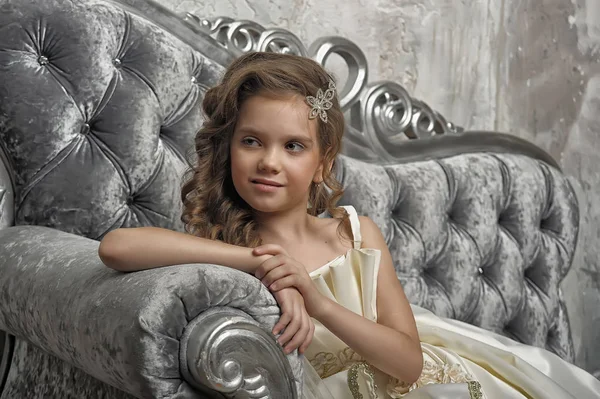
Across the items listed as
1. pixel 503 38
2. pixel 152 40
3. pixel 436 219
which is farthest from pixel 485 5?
pixel 152 40

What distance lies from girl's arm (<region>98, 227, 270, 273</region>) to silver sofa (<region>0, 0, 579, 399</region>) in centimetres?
4

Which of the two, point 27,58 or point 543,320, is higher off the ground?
point 27,58

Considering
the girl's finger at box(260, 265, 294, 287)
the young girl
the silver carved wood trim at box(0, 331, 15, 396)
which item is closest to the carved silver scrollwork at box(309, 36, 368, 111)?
the young girl

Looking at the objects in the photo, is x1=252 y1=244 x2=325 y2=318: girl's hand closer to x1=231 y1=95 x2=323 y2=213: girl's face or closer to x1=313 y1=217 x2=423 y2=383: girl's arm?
x1=313 y1=217 x2=423 y2=383: girl's arm

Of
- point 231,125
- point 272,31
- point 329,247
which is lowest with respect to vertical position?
point 329,247

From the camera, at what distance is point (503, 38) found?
2.88 metres

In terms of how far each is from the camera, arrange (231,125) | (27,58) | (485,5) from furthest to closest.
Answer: (485,5) < (27,58) < (231,125)

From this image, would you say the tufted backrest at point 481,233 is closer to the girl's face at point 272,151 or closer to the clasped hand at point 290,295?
the girl's face at point 272,151

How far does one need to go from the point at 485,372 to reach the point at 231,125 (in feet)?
2.06

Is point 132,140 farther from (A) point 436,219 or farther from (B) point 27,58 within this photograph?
(A) point 436,219

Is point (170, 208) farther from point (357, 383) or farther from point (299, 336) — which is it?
point (299, 336)

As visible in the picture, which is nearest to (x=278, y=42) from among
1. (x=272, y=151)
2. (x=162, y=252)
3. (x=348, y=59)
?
(x=348, y=59)

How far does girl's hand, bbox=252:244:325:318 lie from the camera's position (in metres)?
1.02

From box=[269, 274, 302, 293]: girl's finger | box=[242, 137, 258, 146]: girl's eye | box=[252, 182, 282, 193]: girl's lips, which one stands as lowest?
box=[269, 274, 302, 293]: girl's finger
